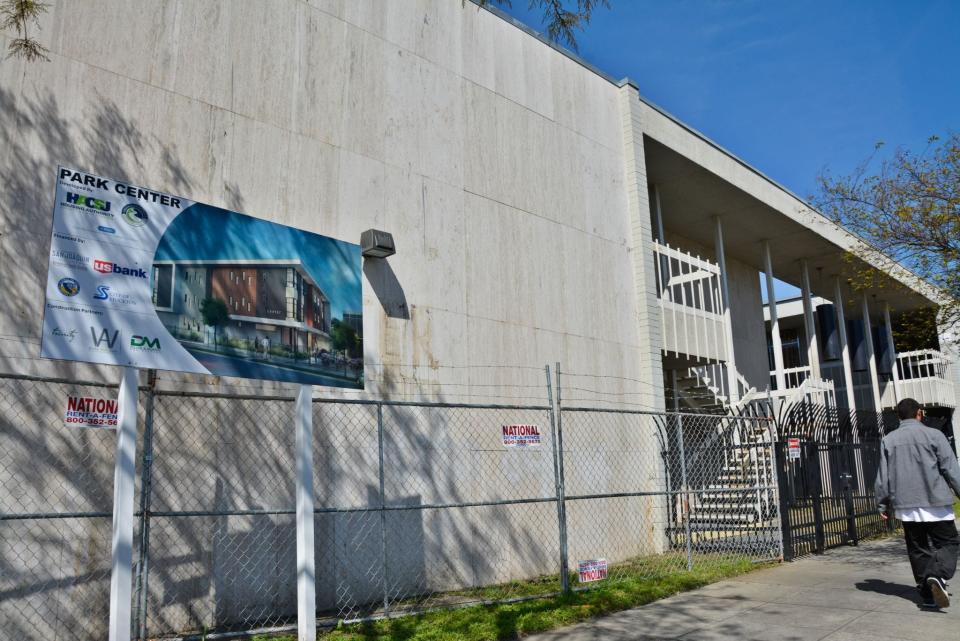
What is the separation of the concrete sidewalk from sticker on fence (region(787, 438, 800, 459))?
71.2 inches

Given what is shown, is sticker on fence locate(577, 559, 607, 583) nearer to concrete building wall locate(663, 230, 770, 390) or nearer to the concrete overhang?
Result: the concrete overhang

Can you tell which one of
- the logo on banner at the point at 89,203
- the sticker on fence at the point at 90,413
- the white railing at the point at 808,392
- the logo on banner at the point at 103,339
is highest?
the logo on banner at the point at 89,203

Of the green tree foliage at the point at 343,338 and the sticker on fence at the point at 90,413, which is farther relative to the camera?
the green tree foliage at the point at 343,338

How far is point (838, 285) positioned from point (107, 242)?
24.9 metres

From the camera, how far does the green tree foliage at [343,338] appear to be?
938cm

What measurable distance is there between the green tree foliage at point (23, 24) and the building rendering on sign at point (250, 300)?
2.34 m

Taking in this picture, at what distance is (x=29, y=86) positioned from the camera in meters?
7.55

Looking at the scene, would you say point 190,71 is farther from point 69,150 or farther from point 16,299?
point 16,299

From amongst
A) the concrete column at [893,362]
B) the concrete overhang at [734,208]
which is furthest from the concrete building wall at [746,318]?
the concrete column at [893,362]

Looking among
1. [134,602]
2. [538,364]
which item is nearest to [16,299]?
[134,602]

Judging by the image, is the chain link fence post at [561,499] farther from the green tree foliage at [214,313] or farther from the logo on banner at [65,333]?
the logo on banner at [65,333]

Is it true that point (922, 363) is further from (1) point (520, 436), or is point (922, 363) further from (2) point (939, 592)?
(1) point (520, 436)

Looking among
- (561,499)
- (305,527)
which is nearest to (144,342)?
(305,527)

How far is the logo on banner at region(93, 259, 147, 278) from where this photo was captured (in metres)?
6.63
